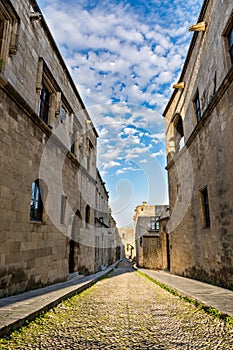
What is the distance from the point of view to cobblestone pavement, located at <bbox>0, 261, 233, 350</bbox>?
117 inches

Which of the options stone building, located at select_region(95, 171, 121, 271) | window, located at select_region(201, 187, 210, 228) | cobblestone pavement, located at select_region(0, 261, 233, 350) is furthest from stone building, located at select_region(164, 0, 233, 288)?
stone building, located at select_region(95, 171, 121, 271)

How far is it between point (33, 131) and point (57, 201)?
284cm

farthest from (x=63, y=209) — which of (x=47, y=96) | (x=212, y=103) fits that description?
(x=212, y=103)

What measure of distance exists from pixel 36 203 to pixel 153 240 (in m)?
15.9

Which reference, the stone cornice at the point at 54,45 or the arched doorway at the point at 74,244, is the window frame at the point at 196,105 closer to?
the stone cornice at the point at 54,45

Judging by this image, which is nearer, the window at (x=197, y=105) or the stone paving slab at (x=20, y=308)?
the stone paving slab at (x=20, y=308)

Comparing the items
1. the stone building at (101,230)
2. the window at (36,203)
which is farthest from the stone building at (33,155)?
the stone building at (101,230)

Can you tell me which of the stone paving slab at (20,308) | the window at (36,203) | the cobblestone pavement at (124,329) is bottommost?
the cobblestone pavement at (124,329)

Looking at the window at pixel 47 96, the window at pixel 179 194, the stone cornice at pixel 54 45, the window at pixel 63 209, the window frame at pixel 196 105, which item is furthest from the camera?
the window at pixel 179 194

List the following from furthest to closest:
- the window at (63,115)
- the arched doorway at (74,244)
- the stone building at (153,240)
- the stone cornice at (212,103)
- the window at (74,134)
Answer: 1. the stone building at (153,240)
2. the window at (74,134)
3. the arched doorway at (74,244)
4. the window at (63,115)
5. the stone cornice at (212,103)

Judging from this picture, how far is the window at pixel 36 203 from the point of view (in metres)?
6.97

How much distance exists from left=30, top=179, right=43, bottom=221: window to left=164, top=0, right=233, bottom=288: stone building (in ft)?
16.7

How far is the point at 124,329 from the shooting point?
11.7ft

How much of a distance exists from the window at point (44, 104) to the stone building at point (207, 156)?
5.13 m
